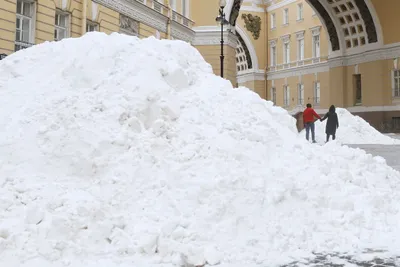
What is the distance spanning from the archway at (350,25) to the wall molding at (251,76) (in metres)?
13.1

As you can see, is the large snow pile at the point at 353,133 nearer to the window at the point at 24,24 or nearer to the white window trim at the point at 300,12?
the window at the point at 24,24

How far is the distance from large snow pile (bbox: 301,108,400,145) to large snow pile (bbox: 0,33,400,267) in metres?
11.3

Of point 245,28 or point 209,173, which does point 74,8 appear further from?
point 245,28

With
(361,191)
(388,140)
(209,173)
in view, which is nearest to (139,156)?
(209,173)

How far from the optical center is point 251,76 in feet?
156

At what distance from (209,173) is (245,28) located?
142ft

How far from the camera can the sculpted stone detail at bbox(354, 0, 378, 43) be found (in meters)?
30.5

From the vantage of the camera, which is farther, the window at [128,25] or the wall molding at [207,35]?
the wall molding at [207,35]

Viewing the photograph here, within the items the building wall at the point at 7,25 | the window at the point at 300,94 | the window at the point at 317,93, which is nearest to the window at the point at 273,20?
the window at the point at 300,94

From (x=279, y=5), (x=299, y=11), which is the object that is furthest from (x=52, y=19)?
(x=279, y=5)

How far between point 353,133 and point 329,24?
17435 mm

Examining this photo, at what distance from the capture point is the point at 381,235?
482 centimetres

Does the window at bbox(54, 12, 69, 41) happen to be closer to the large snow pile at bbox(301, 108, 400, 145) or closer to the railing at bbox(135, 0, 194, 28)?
the railing at bbox(135, 0, 194, 28)

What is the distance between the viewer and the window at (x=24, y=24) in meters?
13.4
